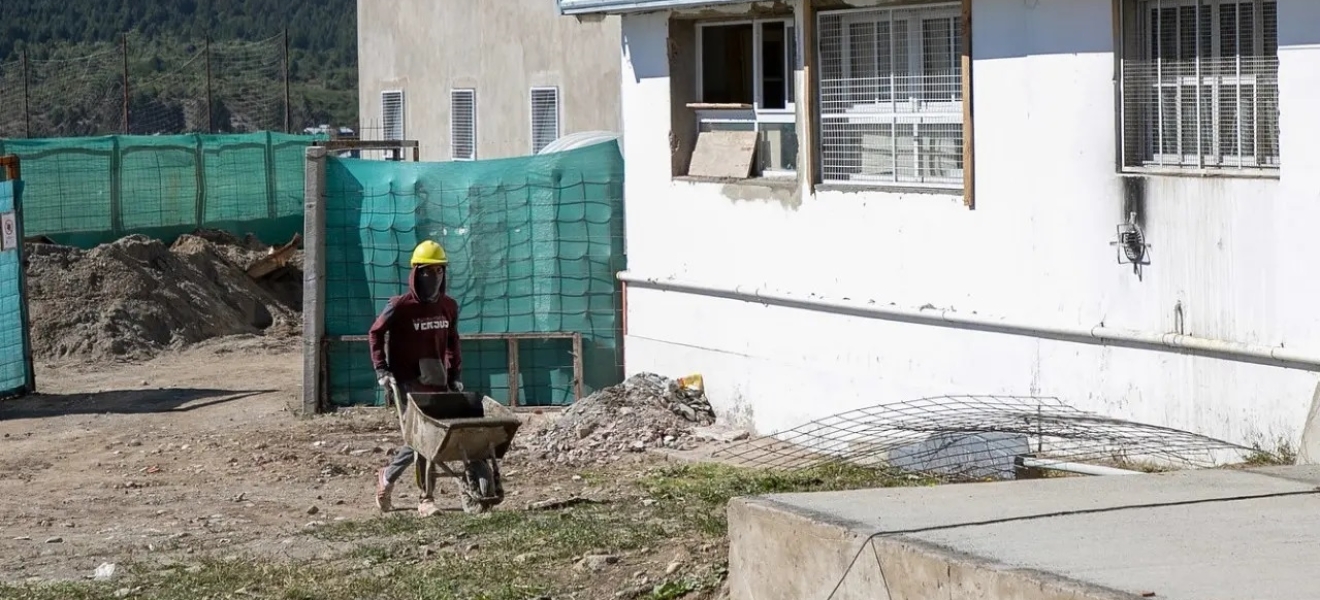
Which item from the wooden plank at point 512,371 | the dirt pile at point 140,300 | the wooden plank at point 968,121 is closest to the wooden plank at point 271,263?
the dirt pile at point 140,300

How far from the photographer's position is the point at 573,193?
50.1 ft

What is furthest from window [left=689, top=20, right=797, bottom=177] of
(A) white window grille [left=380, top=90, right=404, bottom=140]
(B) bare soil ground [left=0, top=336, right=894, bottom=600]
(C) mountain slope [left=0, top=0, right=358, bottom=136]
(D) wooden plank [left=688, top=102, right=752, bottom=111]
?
(C) mountain slope [left=0, top=0, right=358, bottom=136]

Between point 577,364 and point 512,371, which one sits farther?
point 512,371

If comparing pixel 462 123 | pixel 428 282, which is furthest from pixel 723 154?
pixel 462 123

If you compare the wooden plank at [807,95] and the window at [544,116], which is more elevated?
the window at [544,116]

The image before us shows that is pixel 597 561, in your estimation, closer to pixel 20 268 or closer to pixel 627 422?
pixel 627 422

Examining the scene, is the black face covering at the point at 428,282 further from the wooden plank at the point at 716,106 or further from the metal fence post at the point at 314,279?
the metal fence post at the point at 314,279

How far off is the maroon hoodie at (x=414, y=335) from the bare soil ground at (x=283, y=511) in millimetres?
998

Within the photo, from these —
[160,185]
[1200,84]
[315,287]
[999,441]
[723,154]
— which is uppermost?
[160,185]

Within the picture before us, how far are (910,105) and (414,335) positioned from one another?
3.98 m

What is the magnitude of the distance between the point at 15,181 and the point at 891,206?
9231 millimetres

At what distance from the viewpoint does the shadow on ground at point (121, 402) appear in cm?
1664

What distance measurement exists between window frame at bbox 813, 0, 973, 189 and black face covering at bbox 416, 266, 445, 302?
3.32m

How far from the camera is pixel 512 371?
15328 mm
